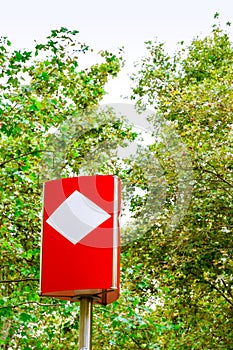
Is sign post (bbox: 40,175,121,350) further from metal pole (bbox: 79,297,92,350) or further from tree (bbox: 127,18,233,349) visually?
tree (bbox: 127,18,233,349)

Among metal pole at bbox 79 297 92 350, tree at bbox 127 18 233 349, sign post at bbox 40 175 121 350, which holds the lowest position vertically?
metal pole at bbox 79 297 92 350

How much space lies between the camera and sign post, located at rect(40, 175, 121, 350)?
150 cm

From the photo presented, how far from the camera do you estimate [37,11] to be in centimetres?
594

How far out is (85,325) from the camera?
60.9 inches

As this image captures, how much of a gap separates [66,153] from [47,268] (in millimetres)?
848

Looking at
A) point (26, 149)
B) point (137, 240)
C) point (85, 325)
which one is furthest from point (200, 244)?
point (85, 325)

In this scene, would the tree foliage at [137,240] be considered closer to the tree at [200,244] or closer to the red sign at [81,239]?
the tree at [200,244]

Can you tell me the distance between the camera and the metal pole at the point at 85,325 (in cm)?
153

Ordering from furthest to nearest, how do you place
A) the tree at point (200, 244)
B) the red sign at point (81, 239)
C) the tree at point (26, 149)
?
the tree at point (200, 244) < the tree at point (26, 149) < the red sign at point (81, 239)

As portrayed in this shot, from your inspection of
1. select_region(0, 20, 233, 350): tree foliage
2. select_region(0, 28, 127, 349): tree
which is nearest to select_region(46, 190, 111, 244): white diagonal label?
select_region(0, 20, 233, 350): tree foliage

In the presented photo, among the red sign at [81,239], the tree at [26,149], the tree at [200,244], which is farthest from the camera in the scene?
the tree at [200,244]

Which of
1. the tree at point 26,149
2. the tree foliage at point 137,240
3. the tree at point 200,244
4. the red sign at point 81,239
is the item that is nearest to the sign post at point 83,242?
the red sign at point 81,239

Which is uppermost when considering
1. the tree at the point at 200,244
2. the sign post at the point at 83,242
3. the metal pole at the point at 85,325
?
the tree at the point at 200,244

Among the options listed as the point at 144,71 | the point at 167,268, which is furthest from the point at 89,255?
the point at 144,71
